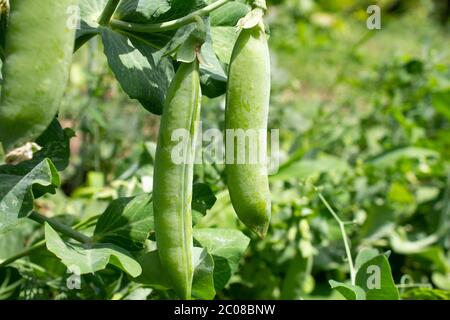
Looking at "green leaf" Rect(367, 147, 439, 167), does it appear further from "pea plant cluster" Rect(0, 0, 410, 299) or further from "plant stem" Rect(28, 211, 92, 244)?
"plant stem" Rect(28, 211, 92, 244)

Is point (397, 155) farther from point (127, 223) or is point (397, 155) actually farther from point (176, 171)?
point (176, 171)

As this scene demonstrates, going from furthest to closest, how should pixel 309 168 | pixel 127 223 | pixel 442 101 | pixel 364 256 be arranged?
pixel 442 101 < pixel 309 168 < pixel 364 256 < pixel 127 223

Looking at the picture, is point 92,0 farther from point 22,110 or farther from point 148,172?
point 148,172

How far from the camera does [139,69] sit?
3.35 feet

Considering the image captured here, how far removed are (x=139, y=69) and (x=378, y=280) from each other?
0.54m

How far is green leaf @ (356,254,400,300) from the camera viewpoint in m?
1.12

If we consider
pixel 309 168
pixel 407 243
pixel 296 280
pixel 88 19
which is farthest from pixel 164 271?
pixel 407 243

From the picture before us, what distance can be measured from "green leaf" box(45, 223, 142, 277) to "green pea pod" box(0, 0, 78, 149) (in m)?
0.21

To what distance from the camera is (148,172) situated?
5.14 ft

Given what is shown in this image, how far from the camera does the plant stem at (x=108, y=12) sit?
0.96m

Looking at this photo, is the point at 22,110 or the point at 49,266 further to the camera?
A: the point at 49,266

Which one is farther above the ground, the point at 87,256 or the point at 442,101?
the point at 442,101
